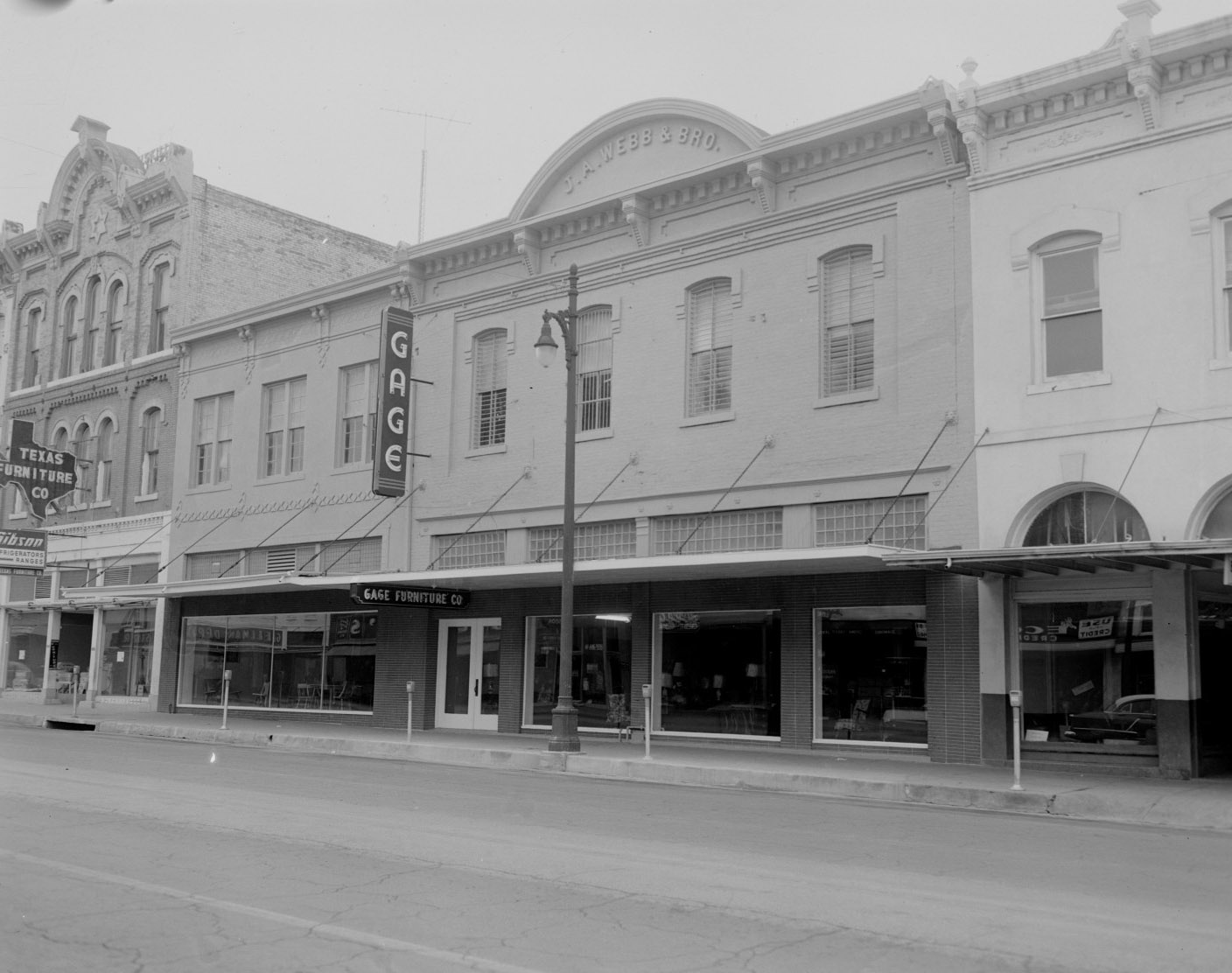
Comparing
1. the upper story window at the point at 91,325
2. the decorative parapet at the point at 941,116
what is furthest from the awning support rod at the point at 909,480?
the upper story window at the point at 91,325

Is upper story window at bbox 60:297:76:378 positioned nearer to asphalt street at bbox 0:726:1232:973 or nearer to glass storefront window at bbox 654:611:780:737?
glass storefront window at bbox 654:611:780:737

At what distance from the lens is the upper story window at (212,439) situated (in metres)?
31.7

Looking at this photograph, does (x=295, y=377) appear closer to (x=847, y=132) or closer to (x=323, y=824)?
(x=847, y=132)

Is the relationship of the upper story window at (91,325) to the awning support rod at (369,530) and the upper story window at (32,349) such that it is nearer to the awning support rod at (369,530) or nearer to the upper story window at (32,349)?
the upper story window at (32,349)

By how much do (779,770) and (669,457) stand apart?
275 inches

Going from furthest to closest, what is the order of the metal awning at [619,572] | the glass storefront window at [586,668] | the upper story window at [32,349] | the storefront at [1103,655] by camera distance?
1. the upper story window at [32,349]
2. the glass storefront window at [586,668]
3. the metal awning at [619,572]
4. the storefront at [1103,655]

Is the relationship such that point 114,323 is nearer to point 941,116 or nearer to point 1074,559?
point 941,116

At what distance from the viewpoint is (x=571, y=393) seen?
20.2 m

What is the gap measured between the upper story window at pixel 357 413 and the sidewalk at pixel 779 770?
19.8 ft

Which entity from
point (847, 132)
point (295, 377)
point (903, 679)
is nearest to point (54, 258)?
point (295, 377)

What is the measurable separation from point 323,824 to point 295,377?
19.7 meters

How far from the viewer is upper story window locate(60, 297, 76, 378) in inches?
1491

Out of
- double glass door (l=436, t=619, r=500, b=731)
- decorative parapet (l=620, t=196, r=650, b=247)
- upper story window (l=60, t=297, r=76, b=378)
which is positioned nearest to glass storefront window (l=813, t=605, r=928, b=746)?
double glass door (l=436, t=619, r=500, b=731)

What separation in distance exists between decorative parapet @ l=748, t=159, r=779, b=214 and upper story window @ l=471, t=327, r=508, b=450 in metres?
6.63
